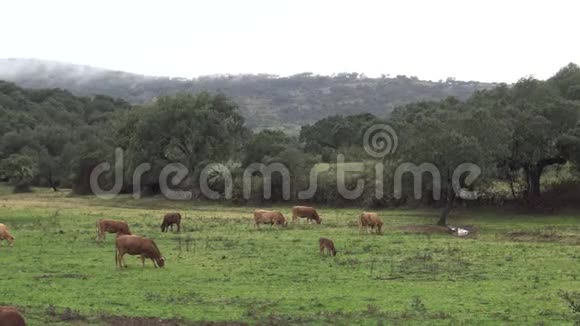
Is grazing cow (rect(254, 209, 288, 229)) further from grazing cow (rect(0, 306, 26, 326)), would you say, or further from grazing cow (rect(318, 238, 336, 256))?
grazing cow (rect(0, 306, 26, 326))

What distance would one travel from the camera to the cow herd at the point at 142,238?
12.7m

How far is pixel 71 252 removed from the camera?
2556 cm

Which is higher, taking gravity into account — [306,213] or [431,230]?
[306,213]

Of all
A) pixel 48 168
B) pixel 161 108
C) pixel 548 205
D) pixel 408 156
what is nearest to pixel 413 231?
pixel 408 156

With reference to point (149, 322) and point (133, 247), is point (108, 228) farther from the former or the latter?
point (149, 322)

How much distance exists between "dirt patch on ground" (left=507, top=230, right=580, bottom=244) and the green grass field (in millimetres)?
53

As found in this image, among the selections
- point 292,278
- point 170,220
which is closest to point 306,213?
point 170,220

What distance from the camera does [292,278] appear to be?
20609mm

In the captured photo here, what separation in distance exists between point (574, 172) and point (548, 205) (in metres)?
3.52

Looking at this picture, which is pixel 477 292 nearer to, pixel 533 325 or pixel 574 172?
pixel 533 325

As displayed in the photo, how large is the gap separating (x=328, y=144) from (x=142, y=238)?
76.4 m

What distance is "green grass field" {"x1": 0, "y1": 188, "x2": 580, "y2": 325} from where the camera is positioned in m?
15.5

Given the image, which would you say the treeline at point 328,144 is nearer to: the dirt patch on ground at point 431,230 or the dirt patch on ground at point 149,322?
the dirt patch on ground at point 431,230

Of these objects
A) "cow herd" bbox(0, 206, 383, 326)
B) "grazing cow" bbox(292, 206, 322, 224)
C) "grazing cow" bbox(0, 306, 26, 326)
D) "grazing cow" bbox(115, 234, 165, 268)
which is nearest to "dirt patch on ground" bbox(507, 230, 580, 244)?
"cow herd" bbox(0, 206, 383, 326)
